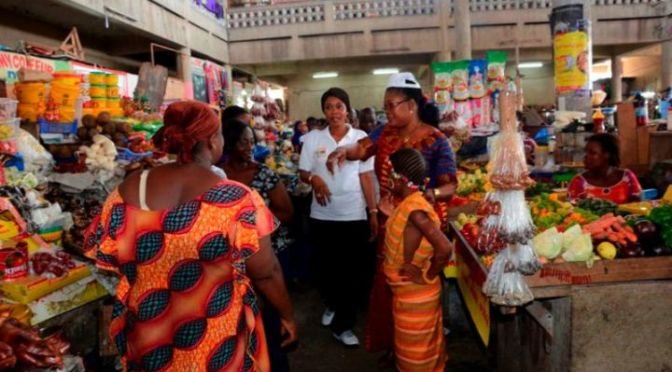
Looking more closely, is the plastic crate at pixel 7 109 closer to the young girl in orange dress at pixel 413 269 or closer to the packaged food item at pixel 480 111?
the young girl in orange dress at pixel 413 269

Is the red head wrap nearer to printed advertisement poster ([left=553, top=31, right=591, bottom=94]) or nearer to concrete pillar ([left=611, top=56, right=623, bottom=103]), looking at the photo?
printed advertisement poster ([left=553, top=31, right=591, bottom=94])

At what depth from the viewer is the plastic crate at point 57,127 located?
380cm

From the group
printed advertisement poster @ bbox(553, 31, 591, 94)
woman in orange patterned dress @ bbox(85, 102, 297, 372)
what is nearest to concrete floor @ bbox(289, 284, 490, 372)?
woman in orange patterned dress @ bbox(85, 102, 297, 372)

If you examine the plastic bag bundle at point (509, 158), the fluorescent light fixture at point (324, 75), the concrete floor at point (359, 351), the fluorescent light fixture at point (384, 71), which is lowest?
the concrete floor at point (359, 351)

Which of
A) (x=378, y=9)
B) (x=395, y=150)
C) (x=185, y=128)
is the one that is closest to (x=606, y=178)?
(x=395, y=150)

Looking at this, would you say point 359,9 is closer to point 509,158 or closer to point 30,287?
point 30,287

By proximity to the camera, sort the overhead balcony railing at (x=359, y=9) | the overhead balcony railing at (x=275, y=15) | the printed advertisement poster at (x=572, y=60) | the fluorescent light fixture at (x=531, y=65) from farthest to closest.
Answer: the fluorescent light fixture at (x=531, y=65)
the overhead balcony railing at (x=275, y=15)
the overhead balcony railing at (x=359, y=9)
the printed advertisement poster at (x=572, y=60)

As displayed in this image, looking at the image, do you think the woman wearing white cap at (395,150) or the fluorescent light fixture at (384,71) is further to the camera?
the fluorescent light fixture at (384,71)

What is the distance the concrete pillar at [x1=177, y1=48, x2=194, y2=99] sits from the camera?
11.0 m

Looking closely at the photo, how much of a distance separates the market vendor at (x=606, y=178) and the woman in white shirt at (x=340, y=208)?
1.57 m

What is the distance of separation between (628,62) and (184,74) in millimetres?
18910

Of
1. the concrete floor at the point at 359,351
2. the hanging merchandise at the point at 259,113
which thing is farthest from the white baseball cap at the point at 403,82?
the hanging merchandise at the point at 259,113

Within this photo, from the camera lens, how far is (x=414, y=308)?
8.70 ft

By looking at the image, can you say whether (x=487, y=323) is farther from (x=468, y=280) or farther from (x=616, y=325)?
(x=616, y=325)
